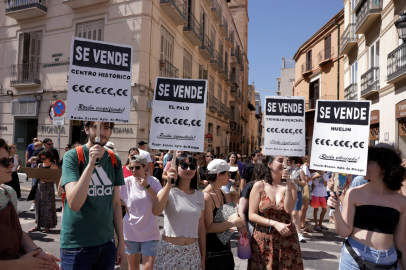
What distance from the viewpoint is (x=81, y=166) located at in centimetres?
247

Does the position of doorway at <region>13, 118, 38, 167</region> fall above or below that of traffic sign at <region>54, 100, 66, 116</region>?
below

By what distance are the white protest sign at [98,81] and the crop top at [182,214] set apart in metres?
0.91

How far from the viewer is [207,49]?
20734 millimetres

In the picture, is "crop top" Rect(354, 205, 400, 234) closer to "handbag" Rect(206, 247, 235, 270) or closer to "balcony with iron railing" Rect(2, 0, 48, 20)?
"handbag" Rect(206, 247, 235, 270)

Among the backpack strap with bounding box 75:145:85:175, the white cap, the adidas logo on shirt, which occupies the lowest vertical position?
the adidas logo on shirt

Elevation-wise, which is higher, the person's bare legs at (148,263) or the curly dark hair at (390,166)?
the curly dark hair at (390,166)

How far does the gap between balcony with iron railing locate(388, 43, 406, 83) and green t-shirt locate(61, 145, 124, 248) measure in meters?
11.9

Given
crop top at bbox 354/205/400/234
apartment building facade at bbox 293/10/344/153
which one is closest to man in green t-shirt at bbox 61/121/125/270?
crop top at bbox 354/205/400/234

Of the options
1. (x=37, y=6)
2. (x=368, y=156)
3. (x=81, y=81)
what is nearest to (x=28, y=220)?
(x=81, y=81)

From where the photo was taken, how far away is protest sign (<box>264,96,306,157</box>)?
4086mm

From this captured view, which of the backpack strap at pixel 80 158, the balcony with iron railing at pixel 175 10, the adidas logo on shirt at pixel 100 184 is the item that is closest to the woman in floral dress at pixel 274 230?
the adidas logo on shirt at pixel 100 184

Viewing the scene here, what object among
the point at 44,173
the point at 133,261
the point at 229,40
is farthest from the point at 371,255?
the point at 229,40

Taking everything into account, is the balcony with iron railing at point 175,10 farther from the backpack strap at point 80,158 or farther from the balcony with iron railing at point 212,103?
the backpack strap at point 80,158

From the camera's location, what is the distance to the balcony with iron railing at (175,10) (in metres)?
14.2
